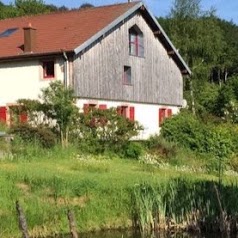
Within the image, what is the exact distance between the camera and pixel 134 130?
29.5 metres

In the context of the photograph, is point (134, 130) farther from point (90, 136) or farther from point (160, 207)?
point (160, 207)

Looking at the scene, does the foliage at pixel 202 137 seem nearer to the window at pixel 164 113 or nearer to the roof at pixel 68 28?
the roof at pixel 68 28

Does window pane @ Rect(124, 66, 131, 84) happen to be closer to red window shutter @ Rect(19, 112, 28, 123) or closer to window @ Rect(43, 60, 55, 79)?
window @ Rect(43, 60, 55, 79)

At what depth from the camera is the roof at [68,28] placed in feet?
113

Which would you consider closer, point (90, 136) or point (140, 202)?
point (140, 202)

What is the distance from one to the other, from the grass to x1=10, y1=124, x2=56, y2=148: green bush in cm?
542

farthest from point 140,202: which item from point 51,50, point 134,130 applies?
point 51,50

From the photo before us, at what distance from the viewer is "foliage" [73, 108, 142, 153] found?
28047 mm

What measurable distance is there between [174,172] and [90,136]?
583 centimetres

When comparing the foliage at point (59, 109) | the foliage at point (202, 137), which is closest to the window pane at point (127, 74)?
the foliage at point (202, 137)

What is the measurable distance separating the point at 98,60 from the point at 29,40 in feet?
12.1

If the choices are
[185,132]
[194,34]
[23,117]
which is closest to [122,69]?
[185,132]

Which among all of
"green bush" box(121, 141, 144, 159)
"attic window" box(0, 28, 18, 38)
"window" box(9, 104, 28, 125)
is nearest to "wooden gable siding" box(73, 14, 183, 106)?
"window" box(9, 104, 28, 125)

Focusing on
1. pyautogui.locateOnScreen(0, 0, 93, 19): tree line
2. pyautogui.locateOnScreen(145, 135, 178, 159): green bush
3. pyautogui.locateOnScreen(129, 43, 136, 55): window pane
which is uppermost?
pyautogui.locateOnScreen(0, 0, 93, 19): tree line
